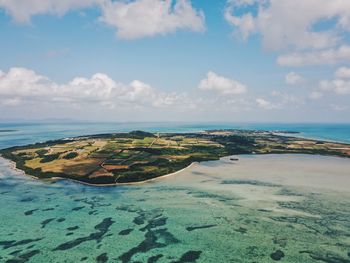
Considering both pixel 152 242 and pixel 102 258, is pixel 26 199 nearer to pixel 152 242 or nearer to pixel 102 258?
pixel 102 258

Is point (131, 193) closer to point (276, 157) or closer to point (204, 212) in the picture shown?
point (204, 212)

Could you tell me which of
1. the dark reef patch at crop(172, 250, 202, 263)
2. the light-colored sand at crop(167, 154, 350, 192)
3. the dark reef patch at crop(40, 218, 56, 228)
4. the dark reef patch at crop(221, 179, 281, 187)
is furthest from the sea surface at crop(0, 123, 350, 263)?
the light-colored sand at crop(167, 154, 350, 192)

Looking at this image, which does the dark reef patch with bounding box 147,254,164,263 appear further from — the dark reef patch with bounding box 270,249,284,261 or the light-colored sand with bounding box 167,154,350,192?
the light-colored sand with bounding box 167,154,350,192

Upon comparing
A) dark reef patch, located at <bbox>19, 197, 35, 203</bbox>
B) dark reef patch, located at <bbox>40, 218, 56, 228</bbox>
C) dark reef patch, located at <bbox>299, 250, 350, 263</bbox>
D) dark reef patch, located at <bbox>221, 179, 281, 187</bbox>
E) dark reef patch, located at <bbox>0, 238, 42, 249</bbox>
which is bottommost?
dark reef patch, located at <bbox>0, 238, 42, 249</bbox>

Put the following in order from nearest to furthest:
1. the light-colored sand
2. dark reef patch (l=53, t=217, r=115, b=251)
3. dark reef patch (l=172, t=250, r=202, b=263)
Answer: dark reef patch (l=172, t=250, r=202, b=263) → dark reef patch (l=53, t=217, r=115, b=251) → the light-colored sand

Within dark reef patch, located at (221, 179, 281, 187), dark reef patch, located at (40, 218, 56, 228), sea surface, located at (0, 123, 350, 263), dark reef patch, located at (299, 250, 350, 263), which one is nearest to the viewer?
dark reef patch, located at (299, 250, 350, 263)

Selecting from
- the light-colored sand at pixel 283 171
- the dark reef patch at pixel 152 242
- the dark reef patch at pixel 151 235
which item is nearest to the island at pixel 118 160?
the light-colored sand at pixel 283 171
